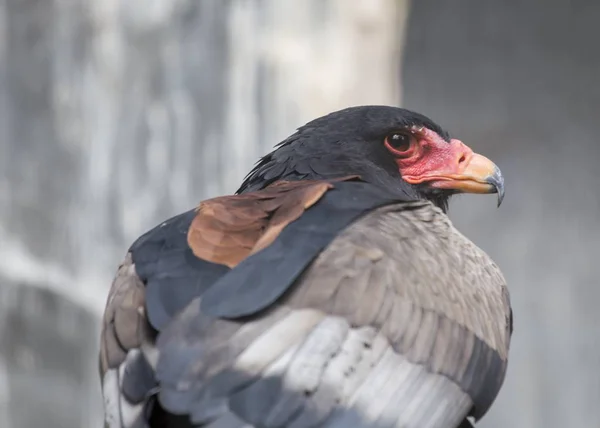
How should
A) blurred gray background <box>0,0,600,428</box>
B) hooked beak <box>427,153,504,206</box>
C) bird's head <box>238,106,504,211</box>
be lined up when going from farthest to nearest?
blurred gray background <box>0,0,600,428</box> → hooked beak <box>427,153,504,206</box> → bird's head <box>238,106,504,211</box>

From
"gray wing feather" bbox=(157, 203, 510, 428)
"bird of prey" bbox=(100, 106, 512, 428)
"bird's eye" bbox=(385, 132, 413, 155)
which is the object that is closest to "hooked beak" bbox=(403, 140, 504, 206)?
"bird's eye" bbox=(385, 132, 413, 155)

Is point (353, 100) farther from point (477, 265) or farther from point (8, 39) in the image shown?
point (477, 265)

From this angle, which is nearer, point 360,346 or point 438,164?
point 360,346

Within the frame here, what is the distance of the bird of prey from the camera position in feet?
8.07

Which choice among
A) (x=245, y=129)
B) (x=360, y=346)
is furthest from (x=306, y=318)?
(x=245, y=129)

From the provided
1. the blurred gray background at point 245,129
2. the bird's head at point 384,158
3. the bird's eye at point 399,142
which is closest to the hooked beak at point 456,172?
the bird's head at point 384,158

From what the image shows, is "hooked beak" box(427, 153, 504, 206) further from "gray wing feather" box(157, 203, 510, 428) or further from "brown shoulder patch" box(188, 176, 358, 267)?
"brown shoulder patch" box(188, 176, 358, 267)

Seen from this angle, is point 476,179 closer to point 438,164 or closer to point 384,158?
point 438,164

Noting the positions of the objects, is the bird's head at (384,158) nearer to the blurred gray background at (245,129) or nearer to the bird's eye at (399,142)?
the bird's eye at (399,142)

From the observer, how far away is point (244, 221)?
3.03 meters

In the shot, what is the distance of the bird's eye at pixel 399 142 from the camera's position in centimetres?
397

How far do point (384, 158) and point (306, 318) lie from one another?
4.76ft

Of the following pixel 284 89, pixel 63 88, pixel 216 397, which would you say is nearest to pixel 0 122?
pixel 63 88

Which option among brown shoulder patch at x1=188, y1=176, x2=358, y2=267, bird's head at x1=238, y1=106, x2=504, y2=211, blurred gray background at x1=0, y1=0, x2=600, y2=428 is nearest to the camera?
brown shoulder patch at x1=188, y1=176, x2=358, y2=267
